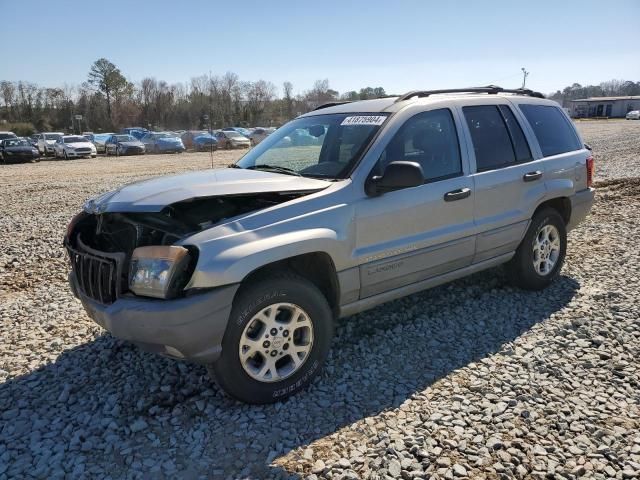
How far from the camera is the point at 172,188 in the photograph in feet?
11.0

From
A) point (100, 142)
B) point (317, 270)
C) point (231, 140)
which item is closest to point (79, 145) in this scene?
point (100, 142)

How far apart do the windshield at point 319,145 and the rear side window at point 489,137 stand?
995mm

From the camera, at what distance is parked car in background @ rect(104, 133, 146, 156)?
34156 millimetres

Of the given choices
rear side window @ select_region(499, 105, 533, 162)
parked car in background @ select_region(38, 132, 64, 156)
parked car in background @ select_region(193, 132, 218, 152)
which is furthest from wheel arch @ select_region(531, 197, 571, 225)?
parked car in background @ select_region(38, 132, 64, 156)

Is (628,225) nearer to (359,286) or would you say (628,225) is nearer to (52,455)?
(359,286)

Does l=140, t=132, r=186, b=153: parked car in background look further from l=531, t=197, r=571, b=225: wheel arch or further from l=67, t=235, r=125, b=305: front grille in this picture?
l=67, t=235, r=125, b=305: front grille

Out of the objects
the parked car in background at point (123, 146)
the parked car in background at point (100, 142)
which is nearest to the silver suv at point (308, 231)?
the parked car in background at point (123, 146)

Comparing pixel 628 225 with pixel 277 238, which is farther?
pixel 628 225

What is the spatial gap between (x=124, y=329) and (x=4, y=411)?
1.15 metres

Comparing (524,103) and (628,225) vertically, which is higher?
(524,103)

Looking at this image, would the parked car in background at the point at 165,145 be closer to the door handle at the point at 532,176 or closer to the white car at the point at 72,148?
the white car at the point at 72,148

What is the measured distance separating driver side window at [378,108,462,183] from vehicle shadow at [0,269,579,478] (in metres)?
1.37

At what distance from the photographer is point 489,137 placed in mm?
4480

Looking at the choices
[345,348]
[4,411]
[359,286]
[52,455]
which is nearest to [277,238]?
[359,286]
